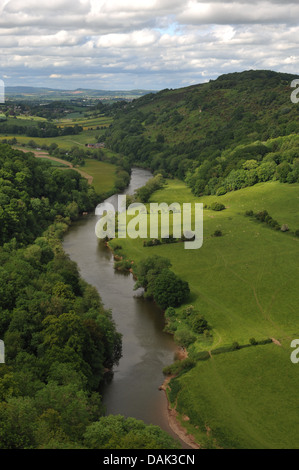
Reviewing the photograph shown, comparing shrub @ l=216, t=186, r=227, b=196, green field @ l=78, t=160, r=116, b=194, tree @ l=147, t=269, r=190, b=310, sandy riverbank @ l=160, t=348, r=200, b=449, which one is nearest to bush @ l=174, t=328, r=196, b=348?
sandy riverbank @ l=160, t=348, r=200, b=449

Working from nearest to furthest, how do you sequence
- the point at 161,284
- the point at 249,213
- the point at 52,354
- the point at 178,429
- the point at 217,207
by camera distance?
1. the point at 178,429
2. the point at 52,354
3. the point at 161,284
4. the point at 249,213
5. the point at 217,207

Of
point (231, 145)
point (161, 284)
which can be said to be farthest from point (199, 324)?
point (231, 145)

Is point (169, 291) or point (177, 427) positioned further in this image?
point (169, 291)

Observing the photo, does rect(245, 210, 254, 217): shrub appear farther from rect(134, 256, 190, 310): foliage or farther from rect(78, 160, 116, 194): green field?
rect(78, 160, 116, 194): green field

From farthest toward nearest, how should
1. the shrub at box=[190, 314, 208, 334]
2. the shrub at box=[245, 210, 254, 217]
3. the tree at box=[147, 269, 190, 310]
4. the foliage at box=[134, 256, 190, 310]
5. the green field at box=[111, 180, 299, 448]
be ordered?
the shrub at box=[245, 210, 254, 217] < the foliage at box=[134, 256, 190, 310] < the tree at box=[147, 269, 190, 310] < the shrub at box=[190, 314, 208, 334] < the green field at box=[111, 180, 299, 448]

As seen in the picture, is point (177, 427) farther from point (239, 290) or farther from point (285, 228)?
point (285, 228)

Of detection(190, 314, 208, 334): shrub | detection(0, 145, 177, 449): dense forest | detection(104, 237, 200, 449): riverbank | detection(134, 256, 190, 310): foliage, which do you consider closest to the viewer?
detection(0, 145, 177, 449): dense forest
